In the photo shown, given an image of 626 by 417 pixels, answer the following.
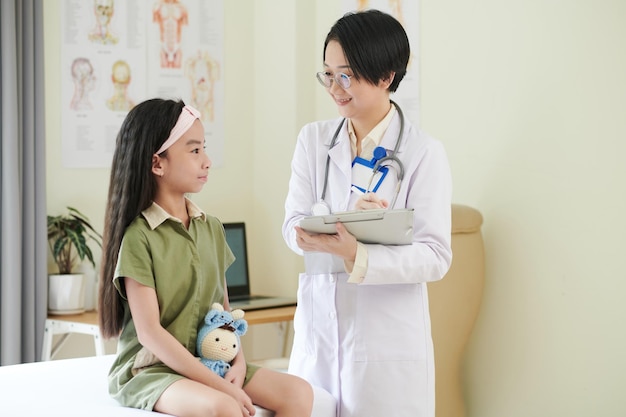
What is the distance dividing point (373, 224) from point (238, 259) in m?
2.13

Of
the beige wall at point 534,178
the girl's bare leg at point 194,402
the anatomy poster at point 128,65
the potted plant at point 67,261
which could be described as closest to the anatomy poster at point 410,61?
the beige wall at point 534,178

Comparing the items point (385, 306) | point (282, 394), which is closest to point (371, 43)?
point (385, 306)

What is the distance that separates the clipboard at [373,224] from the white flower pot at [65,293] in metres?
1.76

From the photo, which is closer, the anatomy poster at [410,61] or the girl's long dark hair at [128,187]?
the girl's long dark hair at [128,187]

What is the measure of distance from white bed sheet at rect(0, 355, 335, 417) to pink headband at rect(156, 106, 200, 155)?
0.59m

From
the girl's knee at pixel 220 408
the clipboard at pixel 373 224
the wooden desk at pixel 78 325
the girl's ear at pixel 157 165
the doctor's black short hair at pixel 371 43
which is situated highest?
the doctor's black short hair at pixel 371 43

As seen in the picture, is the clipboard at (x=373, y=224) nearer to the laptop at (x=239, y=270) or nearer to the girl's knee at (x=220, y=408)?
the girl's knee at (x=220, y=408)

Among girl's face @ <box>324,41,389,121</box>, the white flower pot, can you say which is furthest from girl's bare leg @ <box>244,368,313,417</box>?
the white flower pot

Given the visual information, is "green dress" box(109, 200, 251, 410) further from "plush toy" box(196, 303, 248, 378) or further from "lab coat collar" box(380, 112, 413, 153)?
"lab coat collar" box(380, 112, 413, 153)

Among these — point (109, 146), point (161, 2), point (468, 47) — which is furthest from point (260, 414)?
point (161, 2)

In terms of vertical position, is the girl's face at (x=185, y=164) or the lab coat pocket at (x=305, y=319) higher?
the girl's face at (x=185, y=164)

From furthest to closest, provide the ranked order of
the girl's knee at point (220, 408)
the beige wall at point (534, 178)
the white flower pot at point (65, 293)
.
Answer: the white flower pot at point (65, 293)
the beige wall at point (534, 178)
the girl's knee at point (220, 408)

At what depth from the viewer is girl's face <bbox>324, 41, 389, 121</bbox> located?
2045mm

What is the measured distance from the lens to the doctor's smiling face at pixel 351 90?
2.04 meters
